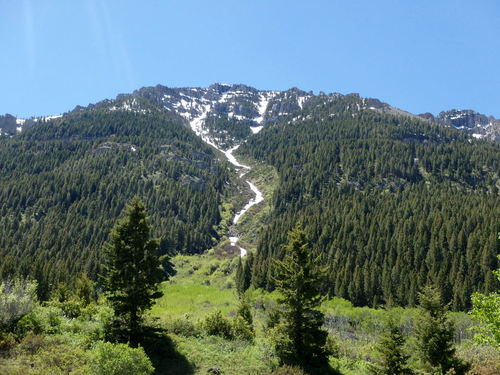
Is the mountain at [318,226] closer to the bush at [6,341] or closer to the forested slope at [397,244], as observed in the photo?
the forested slope at [397,244]

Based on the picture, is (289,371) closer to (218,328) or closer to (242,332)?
(242,332)

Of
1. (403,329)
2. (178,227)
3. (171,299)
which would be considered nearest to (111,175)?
(178,227)

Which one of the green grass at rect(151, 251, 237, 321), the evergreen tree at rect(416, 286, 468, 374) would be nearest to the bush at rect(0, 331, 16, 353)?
the evergreen tree at rect(416, 286, 468, 374)

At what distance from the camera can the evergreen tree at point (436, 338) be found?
35000 millimetres

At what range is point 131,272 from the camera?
34.4 m

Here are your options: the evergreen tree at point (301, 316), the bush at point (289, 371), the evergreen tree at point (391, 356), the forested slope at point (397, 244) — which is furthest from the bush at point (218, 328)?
the forested slope at point (397, 244)

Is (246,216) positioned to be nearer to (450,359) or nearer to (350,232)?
(350,232)

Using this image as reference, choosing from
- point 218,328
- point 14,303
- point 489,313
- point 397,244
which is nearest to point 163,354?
point 218,328

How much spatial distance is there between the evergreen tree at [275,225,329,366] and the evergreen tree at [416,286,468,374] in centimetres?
956

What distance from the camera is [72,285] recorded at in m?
87.2

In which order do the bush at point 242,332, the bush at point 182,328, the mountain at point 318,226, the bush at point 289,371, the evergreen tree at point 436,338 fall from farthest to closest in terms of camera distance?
1. the mountain at point 318,226
2. the bush at point 242,332
3. the bush at point 182,328
4. the evergreen tree at point 436,338
5. the bush at point 289,371

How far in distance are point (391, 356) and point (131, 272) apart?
80.4 ft

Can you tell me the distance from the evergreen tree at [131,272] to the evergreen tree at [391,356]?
21.0m

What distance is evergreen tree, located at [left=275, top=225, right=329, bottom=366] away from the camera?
3472cm
